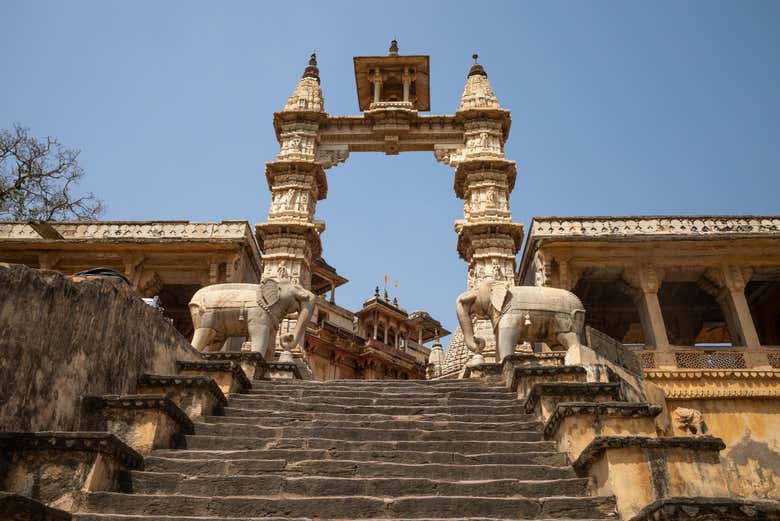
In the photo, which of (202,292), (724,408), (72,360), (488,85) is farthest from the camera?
(488,85)

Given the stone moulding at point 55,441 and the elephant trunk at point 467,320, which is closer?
the stone moulding at point 55,441

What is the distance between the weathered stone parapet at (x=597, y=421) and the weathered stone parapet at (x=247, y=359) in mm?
4731

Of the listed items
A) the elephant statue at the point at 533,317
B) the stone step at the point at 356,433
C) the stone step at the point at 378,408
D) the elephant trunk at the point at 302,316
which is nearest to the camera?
the stone step at the point at 356,433

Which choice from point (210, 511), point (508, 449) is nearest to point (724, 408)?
point (508, 449)

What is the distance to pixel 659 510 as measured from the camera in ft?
11.9

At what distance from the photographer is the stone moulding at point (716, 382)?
12.8m

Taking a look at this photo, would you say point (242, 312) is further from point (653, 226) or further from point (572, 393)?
point (653, 226)

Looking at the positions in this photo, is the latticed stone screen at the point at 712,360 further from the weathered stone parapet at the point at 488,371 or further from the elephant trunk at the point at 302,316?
the elephant trunk at the point at 302,316

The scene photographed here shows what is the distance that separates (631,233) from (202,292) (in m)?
11.5

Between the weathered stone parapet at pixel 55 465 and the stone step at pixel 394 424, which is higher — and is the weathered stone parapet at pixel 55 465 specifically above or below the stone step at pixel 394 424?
below

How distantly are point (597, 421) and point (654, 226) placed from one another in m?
12.3

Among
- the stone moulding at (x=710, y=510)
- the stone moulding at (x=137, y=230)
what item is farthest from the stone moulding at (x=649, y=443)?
the stone moulding at (x=137, y=230)

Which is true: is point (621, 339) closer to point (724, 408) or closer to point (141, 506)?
point (724, 408)

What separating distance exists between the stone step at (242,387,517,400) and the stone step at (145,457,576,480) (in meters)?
2.51
